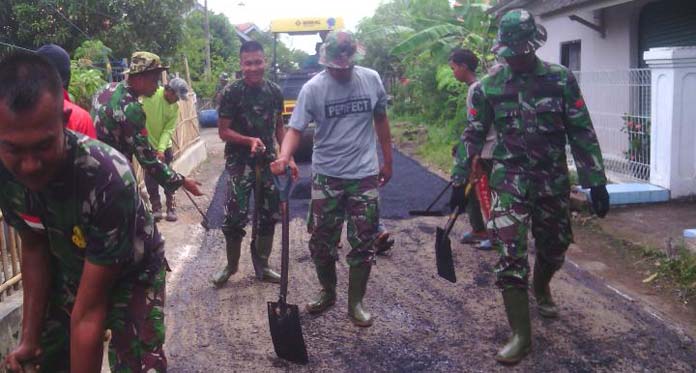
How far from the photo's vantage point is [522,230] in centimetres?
432

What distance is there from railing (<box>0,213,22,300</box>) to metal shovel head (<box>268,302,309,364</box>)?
1722 mm

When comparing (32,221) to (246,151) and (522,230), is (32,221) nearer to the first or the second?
(522,230)

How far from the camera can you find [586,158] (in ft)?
14.7

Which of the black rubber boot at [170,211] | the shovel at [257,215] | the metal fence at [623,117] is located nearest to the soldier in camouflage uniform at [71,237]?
the shovel at [257,215]

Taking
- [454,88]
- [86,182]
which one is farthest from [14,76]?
[454,88]

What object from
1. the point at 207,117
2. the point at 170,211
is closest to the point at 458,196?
the point at 170,211

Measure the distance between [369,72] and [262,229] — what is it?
1.68 meters

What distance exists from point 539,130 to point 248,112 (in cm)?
243

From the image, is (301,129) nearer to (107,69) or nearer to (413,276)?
(413,276)

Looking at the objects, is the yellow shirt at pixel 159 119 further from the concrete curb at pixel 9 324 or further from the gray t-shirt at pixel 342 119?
the concrete curb at pixel 9 324

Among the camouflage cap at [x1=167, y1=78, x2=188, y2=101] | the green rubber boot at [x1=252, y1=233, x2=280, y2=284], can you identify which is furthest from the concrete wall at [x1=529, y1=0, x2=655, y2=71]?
the green rubber boot at [x1=252, y1=233, x2=280, y2=284]

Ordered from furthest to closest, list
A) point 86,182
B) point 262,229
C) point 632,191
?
point 632,191, point 262,229, point 86,182

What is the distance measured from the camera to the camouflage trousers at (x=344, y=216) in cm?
493

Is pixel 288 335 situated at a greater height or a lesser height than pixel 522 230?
lesser
